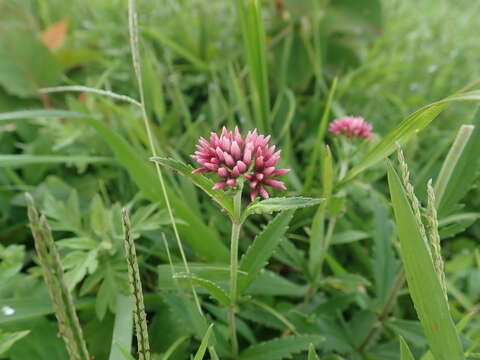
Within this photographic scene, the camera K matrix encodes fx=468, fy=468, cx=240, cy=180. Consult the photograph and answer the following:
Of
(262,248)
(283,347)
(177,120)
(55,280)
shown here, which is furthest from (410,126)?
(177,120)

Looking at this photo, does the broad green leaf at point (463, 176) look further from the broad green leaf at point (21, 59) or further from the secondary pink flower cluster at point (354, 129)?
the broad green leaf at point (21, 59)

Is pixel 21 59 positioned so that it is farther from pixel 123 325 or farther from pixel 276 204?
pixel 276 204

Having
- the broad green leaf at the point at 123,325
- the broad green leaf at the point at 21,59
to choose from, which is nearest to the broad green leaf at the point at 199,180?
the broad green leaf at the point at 123,325

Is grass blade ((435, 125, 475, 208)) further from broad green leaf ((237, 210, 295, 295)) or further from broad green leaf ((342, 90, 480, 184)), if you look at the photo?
broad green leaf ((237, 210, 295, 295))

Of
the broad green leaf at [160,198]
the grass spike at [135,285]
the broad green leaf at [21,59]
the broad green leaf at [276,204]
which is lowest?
the grass spike at [135,285]

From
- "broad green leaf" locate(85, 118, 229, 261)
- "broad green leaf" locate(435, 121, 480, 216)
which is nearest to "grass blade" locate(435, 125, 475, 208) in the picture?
"broad green leaf" locate(435, 121, 480, 216)

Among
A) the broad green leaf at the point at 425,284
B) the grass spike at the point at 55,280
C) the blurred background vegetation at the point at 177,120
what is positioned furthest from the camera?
the blurred background vegetation at the point at 177,120

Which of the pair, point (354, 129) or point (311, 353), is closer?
point (311, 353)
